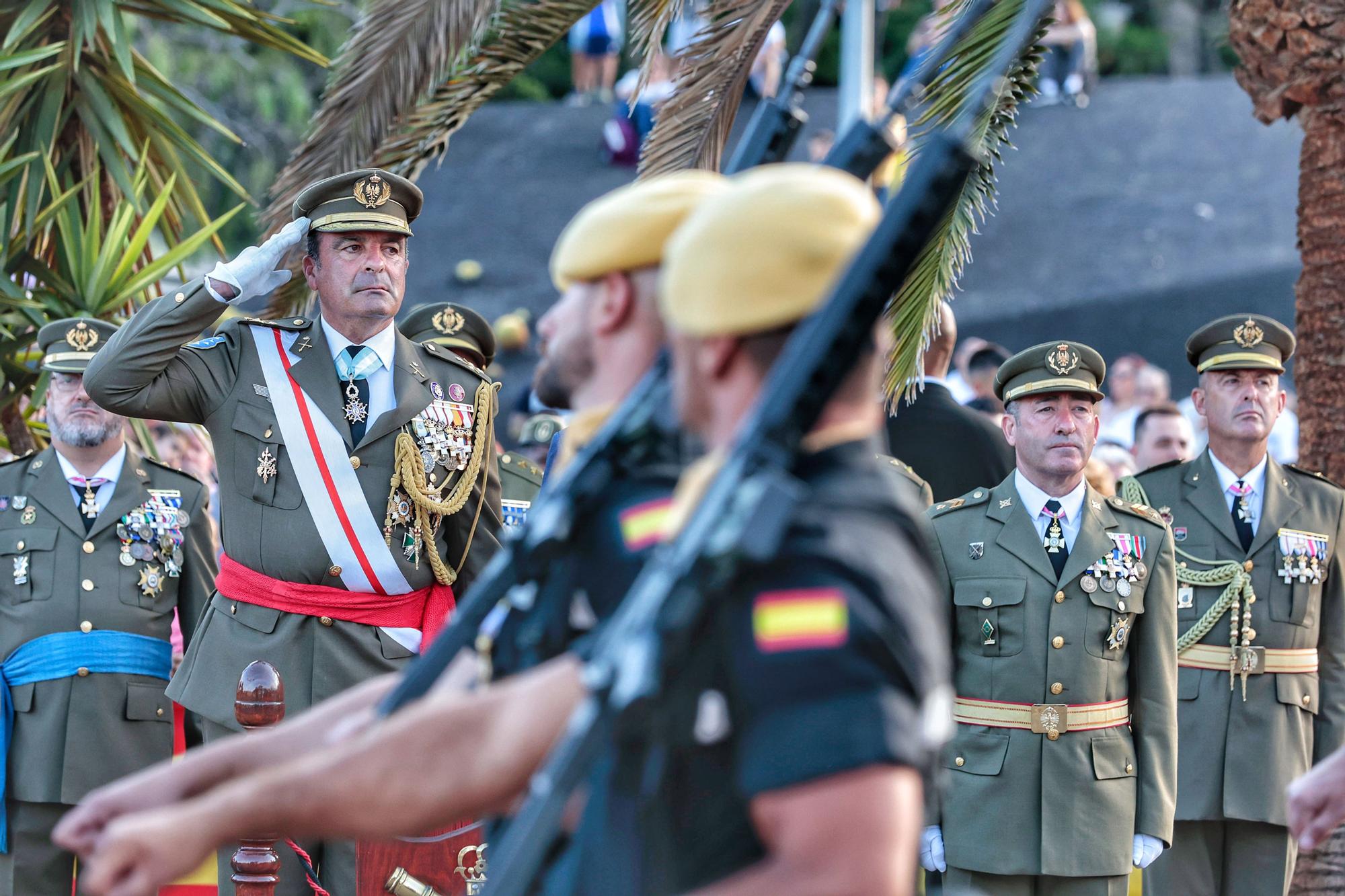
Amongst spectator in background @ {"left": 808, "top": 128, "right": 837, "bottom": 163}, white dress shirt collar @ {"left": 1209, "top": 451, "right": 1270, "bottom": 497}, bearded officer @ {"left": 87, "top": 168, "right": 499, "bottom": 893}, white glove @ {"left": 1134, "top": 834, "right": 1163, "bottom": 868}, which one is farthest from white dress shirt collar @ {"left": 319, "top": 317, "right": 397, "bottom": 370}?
spectator in background @ {"left": 808, "top": 128, "right": 837, "bottom": 163}

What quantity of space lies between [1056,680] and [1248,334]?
172 centimetres

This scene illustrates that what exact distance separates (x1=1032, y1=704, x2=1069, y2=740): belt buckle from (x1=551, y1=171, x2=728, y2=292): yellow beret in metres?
3.34

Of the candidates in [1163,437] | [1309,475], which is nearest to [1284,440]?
[1163,437]

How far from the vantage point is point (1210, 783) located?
597 cm

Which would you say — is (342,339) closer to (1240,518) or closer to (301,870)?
(301,870)

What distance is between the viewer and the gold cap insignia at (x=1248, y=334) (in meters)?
6.25

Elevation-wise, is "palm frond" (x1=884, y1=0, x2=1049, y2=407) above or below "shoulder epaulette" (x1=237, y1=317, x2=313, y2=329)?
above

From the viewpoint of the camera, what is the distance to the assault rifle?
1.86m

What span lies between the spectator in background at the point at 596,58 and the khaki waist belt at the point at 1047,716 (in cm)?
1232

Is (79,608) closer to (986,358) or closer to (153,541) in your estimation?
(153,541)

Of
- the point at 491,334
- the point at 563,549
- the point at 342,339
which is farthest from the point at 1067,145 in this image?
the point at 563,549

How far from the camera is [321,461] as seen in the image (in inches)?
198

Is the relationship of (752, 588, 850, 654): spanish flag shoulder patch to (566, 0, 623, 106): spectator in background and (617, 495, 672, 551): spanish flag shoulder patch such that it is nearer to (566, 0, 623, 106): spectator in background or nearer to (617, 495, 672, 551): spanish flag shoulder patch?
(617, 495, 672, 551): spanish flag shoulder patch

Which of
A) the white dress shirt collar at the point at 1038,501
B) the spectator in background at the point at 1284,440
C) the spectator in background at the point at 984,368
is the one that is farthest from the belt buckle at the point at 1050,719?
the spectator in background at the point at 1284,440
